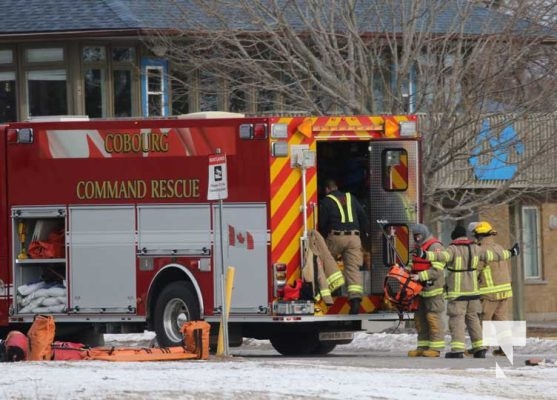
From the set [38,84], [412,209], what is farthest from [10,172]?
[38,84]

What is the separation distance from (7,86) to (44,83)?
0.80m

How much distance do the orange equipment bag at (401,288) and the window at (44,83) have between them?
50.7ft

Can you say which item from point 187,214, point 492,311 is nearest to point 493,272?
point 492,311

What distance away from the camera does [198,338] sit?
649 inches

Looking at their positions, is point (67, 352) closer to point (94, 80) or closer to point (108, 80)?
point (108, 80)

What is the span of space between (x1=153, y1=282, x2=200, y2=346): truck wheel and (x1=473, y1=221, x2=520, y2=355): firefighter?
3524 millimetres

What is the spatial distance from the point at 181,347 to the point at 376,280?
276 cm

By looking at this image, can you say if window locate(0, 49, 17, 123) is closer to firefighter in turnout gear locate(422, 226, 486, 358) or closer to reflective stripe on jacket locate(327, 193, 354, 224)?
reflective stripe on jacket locate(327, 193, 354, 224)

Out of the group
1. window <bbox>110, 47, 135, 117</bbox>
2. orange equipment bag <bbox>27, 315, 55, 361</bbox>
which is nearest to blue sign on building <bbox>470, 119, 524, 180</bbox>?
window <bbox>110, 47, 135, 117</bbox>

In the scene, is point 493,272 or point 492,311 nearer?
point 493,272

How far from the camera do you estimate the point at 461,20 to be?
24.0 metres

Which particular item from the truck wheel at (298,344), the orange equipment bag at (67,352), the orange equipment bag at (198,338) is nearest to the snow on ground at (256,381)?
the orange equipment bag at (198,338)

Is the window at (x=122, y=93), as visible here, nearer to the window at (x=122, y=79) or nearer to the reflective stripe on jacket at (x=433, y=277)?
the window at (x=122, y=79)

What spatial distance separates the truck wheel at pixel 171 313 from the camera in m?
18.2
